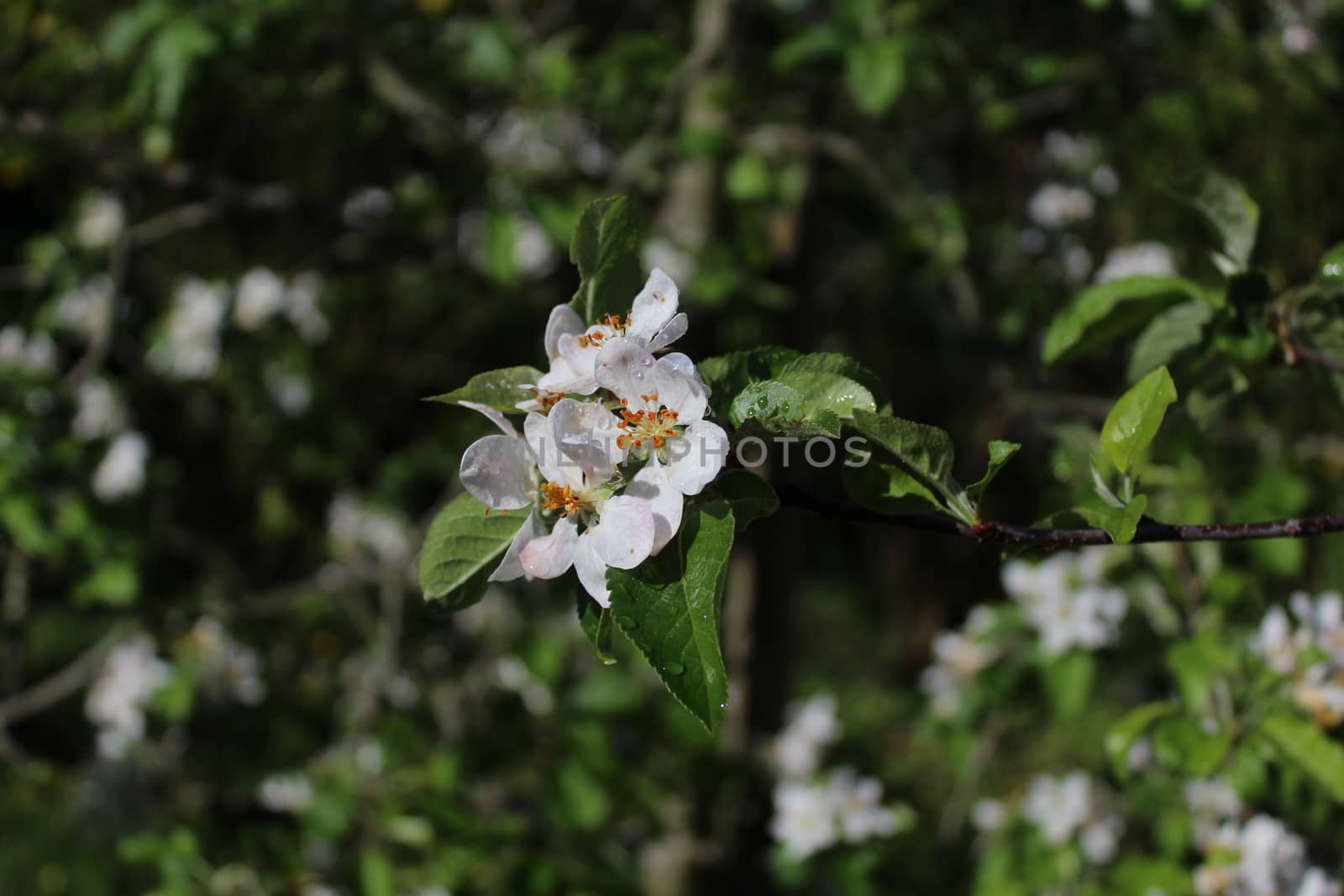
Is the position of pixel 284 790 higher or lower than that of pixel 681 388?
lower

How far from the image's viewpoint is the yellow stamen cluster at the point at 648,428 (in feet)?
2.29

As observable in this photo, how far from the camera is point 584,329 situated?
793 millimetres

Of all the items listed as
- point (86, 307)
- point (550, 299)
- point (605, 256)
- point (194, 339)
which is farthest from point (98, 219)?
point (605, 256)

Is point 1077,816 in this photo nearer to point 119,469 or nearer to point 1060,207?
point 1060,207

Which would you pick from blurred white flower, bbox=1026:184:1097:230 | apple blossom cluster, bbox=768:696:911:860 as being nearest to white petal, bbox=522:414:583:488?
apple blossom cluster, bbox=768:696:911:860

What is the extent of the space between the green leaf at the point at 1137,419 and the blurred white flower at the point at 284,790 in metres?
1.79

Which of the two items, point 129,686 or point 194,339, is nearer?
point 129,686

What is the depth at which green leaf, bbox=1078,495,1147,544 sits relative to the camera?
691 millimetres

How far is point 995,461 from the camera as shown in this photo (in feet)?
2.29

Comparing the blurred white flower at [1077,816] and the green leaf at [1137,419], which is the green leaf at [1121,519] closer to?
the green leaf at [1137,419]

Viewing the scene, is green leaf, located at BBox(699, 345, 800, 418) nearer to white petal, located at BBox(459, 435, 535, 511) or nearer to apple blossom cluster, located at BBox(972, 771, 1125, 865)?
white petal, located at BBox(459, 435, 535, 511)

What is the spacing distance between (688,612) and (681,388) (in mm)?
136

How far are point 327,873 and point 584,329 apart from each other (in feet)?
4.63

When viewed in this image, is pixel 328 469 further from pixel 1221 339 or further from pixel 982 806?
pixel 1221 339
